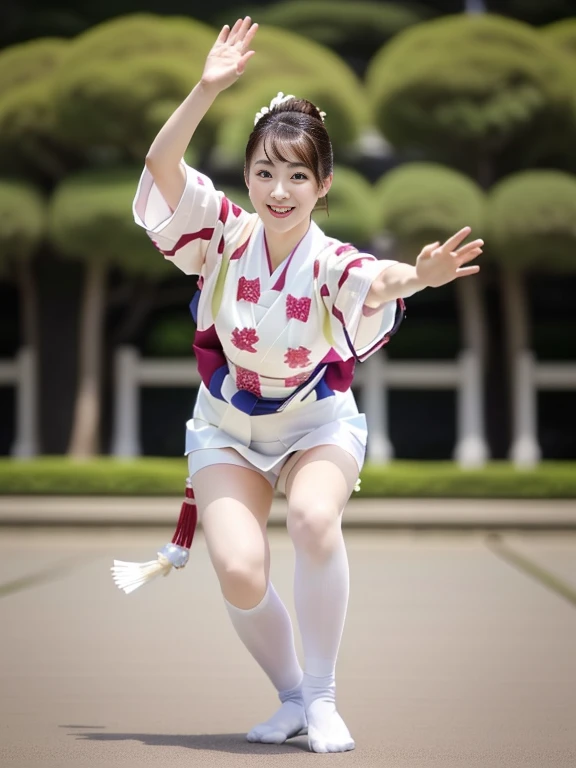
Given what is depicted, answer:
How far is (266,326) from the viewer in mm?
3467

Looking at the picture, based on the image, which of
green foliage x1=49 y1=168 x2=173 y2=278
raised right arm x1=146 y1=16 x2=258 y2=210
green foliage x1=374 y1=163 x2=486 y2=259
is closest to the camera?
raised right arm x1=146 y1=16 x2=258 y2=210

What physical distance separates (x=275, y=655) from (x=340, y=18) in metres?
13.9

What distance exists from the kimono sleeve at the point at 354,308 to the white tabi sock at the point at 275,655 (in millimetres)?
677

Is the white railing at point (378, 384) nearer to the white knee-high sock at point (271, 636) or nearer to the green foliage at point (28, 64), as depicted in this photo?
the green foliage at point (28, 64)

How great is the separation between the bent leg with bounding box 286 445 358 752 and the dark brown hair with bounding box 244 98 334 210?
2.69ft

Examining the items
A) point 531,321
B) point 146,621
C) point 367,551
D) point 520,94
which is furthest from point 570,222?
point 146,621

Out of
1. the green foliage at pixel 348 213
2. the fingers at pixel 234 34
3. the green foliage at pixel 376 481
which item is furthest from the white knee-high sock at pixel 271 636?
the green foliage at pixel 348 213

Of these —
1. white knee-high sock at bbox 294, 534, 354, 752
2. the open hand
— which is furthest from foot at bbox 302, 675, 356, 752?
the open hand

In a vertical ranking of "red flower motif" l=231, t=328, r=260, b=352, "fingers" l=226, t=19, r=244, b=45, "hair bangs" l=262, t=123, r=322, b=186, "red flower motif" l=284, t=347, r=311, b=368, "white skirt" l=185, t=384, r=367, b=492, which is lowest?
"white skirt" l=185, t=384, r=367, b=492

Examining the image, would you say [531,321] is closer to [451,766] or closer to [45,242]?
[45,242]

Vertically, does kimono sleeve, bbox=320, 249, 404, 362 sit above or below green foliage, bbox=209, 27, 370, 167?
below

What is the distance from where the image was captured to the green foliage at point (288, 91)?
13602 millimetres

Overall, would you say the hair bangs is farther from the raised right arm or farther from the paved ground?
the paved ground

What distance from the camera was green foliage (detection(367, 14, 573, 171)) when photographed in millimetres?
13469
